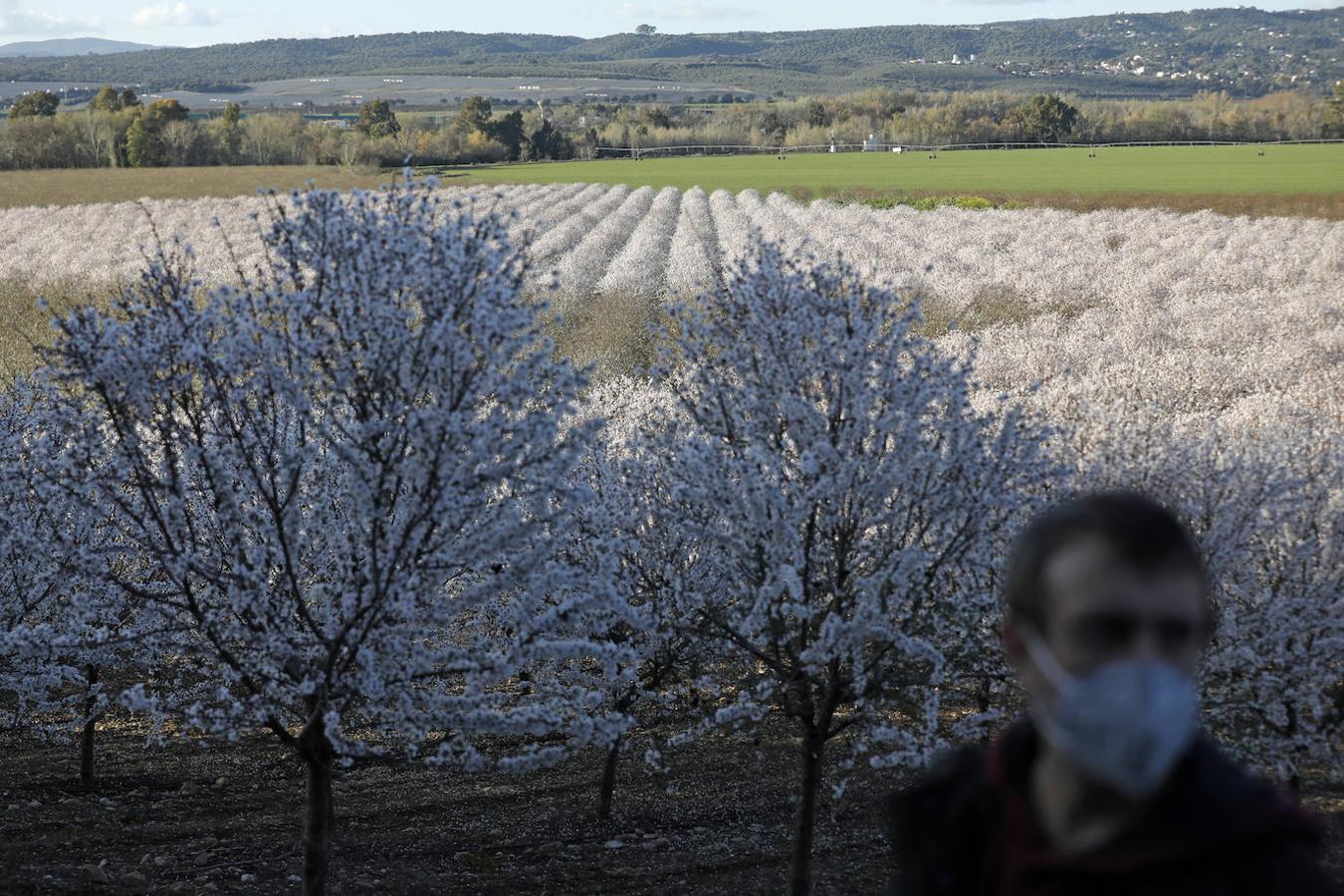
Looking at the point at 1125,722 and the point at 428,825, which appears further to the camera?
the point at 428,825

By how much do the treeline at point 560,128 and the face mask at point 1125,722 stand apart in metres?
114

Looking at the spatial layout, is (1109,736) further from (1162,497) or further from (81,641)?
(1162,497)

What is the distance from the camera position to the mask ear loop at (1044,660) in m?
1.83

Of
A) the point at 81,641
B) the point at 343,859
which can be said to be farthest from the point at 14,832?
the point at 81,641

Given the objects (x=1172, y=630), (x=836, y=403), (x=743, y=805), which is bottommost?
(x=743, y=805)

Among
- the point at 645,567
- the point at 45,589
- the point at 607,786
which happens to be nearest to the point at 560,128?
the point at 607,786

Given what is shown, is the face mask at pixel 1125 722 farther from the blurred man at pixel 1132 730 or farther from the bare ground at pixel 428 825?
the bare ground at pixel 428 825

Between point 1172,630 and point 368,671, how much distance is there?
8528 millimetres

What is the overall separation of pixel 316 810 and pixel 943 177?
103 metres

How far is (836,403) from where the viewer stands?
11.4 metres

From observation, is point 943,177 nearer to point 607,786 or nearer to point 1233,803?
point 607,786

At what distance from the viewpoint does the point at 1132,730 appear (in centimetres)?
172

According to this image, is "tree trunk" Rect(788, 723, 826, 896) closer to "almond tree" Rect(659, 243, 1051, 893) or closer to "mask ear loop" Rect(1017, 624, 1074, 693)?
"almond tree" Rect(659, 243, 1051, 893)

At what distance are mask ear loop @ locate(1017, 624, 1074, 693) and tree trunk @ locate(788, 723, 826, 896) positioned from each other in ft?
33.6
